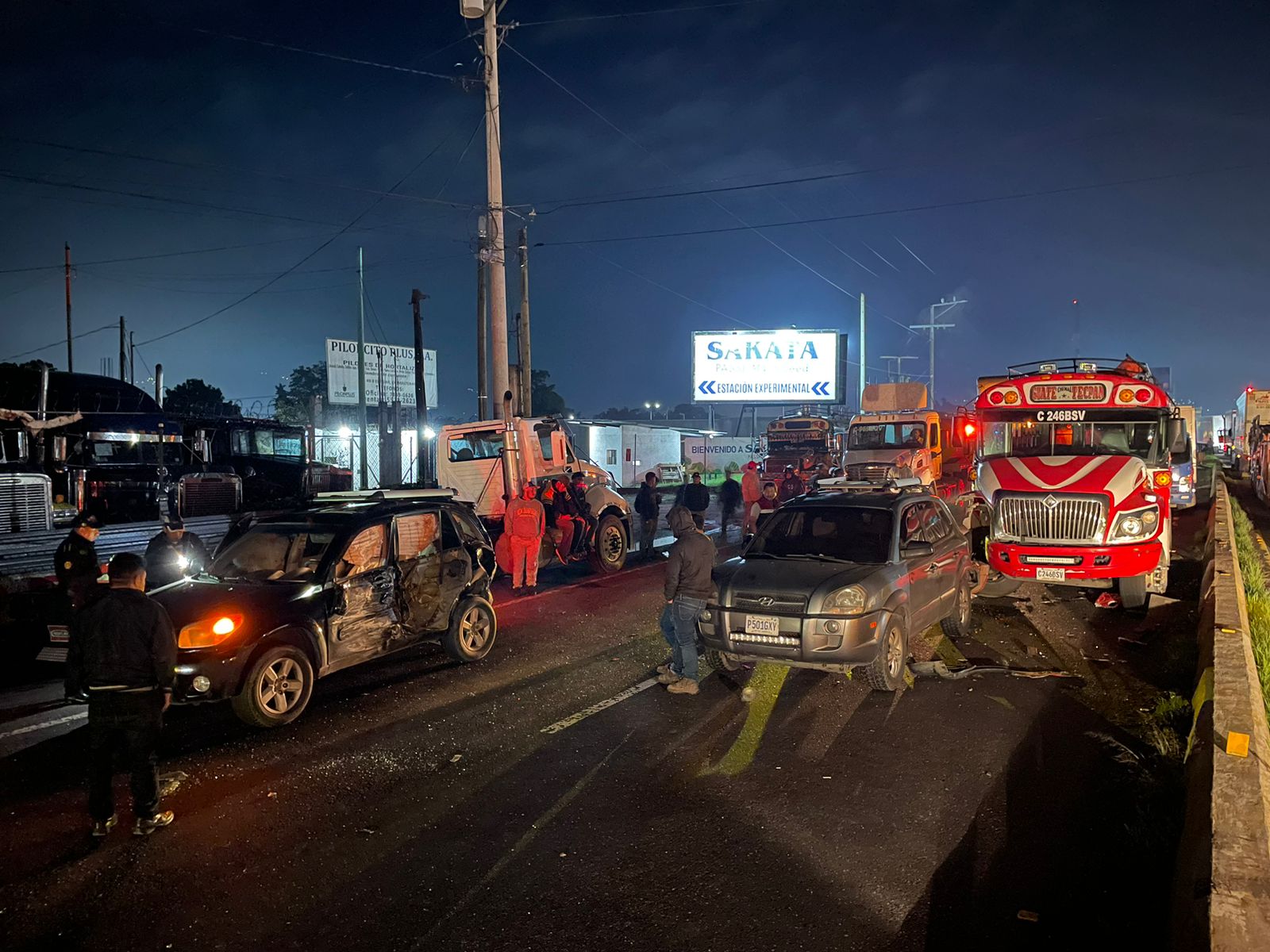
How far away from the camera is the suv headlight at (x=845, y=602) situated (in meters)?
6.36

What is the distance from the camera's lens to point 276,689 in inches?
244

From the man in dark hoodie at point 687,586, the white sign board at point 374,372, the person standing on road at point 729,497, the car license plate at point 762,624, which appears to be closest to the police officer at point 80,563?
the man in dark hoodie at point 687,586

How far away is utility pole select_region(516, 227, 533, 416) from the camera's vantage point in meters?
22.9

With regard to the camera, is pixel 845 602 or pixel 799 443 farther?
pixel 799 443

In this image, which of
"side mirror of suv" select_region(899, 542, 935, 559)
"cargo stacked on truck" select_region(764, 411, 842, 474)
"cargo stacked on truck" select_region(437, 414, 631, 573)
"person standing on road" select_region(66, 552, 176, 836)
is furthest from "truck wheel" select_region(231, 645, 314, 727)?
"cargo stacked on truck" select_region(764, 411, 842, 474)

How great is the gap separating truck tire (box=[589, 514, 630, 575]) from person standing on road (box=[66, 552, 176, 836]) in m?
9.40

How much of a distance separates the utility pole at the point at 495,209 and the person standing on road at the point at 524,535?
561 cm

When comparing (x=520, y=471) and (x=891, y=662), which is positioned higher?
(x=520, y=471)

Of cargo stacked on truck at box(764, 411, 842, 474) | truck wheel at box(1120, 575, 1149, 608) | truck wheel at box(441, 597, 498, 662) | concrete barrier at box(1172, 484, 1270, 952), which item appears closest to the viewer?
concrete barrier at box(1172, 484, 1270, 952)

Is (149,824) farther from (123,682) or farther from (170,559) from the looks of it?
(170,559)

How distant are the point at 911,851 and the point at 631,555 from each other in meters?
12.1

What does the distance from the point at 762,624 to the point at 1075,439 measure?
21.5 feet

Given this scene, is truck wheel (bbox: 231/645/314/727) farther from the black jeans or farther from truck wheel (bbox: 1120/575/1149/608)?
truck wheel (bbox: 1120/575/1149/608)

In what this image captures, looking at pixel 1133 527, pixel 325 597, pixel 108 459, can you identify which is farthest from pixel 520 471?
pixel 108 459
